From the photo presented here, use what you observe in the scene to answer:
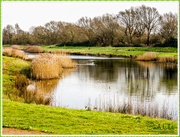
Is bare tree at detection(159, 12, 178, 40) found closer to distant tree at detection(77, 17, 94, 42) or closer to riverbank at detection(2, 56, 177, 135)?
distant tree at detection(77, 17, 94, 42)

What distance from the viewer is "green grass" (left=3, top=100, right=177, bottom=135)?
23.6ft

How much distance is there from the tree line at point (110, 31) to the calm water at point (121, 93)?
26116mm

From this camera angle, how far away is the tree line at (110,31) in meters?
48.9

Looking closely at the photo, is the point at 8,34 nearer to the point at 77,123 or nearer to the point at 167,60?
the point at 167,60

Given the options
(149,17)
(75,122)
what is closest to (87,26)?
(149,17)

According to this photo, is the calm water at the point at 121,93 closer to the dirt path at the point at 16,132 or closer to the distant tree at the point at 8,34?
the dirt path at the point at 16,132

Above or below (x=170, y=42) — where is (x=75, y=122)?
below

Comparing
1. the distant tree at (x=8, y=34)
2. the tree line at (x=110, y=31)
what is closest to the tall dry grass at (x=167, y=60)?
the tree line at (x=110, y=31)

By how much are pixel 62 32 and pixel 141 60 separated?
135 feet

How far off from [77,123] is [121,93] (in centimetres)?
821

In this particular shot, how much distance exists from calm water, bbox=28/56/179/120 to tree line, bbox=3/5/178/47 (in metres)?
26.1

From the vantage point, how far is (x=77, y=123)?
7797 millimetres

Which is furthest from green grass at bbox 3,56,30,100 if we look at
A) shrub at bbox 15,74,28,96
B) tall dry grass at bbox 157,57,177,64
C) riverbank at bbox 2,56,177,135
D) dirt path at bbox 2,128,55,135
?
tall dry grass at bbox 157,57,177,64

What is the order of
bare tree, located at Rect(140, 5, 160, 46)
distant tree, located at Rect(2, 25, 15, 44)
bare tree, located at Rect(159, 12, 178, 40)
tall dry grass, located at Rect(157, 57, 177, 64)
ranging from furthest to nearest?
distant tree, located at Rect(2, 25, 15, 44) < bare tree, located at Rect(140, 5, 160, 46) < bare tree, located at Rect(159, 12, 178, 40) < tall dry grass, located at Rect(157, 57, 177, 64)
